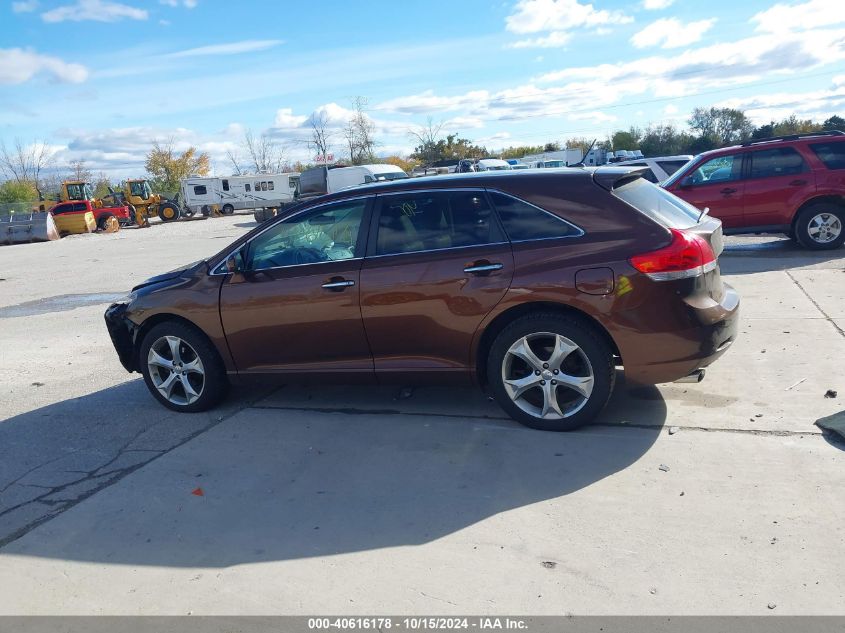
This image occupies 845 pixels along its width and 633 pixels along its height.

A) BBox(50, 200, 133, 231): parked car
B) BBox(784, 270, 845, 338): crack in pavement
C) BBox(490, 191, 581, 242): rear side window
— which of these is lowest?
BBox(784, 270, 845, 338): crack in pavement

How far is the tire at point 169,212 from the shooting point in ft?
163

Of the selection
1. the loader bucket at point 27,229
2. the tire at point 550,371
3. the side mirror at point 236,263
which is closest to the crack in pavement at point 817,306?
the tire at point 550,371

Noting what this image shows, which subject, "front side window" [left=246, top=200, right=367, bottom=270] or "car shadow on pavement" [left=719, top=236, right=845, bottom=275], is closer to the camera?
"front side window" [left=246, top=200, right=367, bottom=270]

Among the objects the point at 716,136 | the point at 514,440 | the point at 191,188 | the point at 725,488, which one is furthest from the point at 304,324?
the point at 716,136

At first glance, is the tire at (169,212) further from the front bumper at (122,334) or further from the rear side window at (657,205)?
the rear side window at (657,205)

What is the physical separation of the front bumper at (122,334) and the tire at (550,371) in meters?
3.13

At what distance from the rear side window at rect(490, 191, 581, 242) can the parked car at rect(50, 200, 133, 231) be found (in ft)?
128

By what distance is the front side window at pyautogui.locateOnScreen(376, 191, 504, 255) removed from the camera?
4.93 metres

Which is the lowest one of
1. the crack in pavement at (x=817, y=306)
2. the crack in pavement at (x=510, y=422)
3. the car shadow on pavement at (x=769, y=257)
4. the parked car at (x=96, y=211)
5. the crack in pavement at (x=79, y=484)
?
the car shadow on pavement at (x=769, y=257)

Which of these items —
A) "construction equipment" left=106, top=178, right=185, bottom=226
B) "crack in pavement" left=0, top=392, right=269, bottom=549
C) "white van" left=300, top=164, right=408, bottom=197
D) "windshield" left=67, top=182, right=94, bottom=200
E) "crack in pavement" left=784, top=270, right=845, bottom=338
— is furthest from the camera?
"construction equipment" left=106, top=178, right=185, bottom=226

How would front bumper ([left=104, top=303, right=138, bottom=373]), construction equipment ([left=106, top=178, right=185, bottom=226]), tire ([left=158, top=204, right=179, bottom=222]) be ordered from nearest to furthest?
front bumper ([left=104, top=303, right=138, bottom=373]) < construction equipment ([left=106, top=178, right=185, bottom=226]) < tire ([left=158, top=204, right=179, bottom=222])

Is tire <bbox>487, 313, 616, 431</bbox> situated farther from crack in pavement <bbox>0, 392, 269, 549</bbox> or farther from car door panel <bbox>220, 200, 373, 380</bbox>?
crack in pavement <bbox>0, 392, 269, 549</bbox>

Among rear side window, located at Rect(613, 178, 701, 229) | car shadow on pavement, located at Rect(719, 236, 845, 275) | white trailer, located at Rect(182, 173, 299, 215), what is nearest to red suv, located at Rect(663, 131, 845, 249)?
car shadow on pavement, located at Rect(719, 236, 845, 275)

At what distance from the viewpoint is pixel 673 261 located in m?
4.46
